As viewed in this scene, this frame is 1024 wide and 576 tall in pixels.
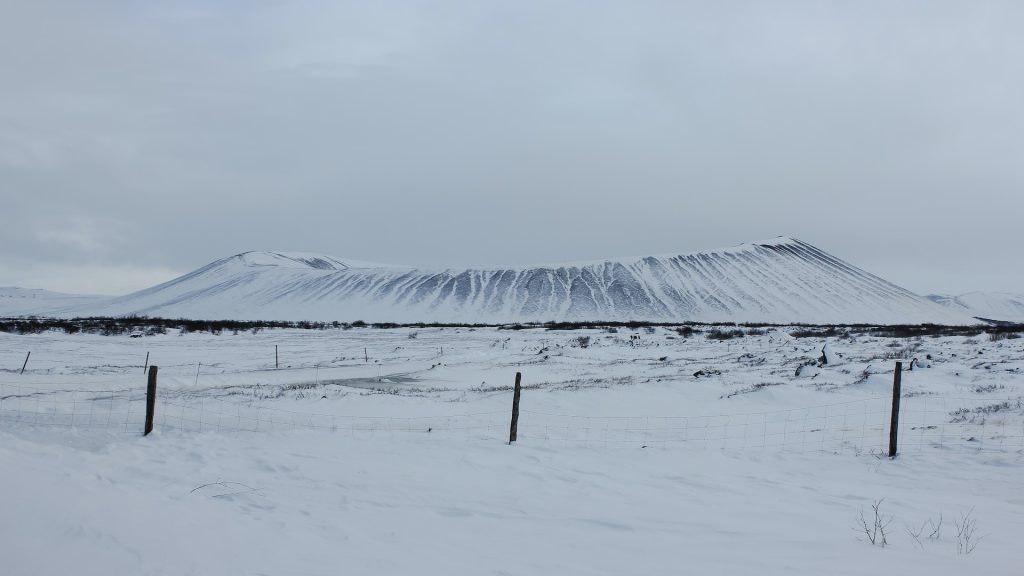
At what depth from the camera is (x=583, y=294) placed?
386 feet

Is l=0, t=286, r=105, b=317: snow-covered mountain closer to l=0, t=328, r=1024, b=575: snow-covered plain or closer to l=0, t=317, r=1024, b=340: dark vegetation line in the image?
l=0, t=317, r=1024, b=340: dark vegetation line

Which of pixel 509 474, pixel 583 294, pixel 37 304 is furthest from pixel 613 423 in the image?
pixel 37 304

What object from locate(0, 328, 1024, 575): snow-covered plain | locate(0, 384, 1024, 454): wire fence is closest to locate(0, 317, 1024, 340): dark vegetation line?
locate(0, 328, 1024, 575): snow-covered plain

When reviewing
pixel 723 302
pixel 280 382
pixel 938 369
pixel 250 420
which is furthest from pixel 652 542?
pixel 723 302

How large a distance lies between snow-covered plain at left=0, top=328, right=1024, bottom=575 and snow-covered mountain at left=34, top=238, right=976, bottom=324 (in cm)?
8455

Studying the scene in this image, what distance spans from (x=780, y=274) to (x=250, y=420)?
124788 mm

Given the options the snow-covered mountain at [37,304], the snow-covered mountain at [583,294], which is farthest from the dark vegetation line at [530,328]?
the snow-covered mountain at [37,304]

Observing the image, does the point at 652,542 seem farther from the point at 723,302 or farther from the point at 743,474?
the point at 723,302

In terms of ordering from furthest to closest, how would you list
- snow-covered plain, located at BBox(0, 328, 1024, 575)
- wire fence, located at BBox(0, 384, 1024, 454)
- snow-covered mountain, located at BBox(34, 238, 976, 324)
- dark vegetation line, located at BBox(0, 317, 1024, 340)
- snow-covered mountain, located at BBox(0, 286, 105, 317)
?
snow-covered mountain, located at BBox(0, 286, 105, 317) → snow-covered mountain, located at BBox(34, 238, 976, 324) → dark vegetation line, located at BBox(0, 317, 1024, 340) → wire fence, located at BBox(0, 384, 1024, 454) → snow-covered plain, located at BBox(0, 328, 1024, 575)

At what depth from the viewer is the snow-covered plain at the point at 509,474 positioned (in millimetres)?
6605

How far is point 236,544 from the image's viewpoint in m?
6.72

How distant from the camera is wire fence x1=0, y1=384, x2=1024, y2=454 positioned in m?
13.3

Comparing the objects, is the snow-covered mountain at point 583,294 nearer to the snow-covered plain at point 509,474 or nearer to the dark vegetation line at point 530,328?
the dark vegetation line at point 530,328

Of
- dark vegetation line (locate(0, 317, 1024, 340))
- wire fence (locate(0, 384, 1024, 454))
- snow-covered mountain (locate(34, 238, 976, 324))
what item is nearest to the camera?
wire fence (locate(0, 384, 1024, 454))
